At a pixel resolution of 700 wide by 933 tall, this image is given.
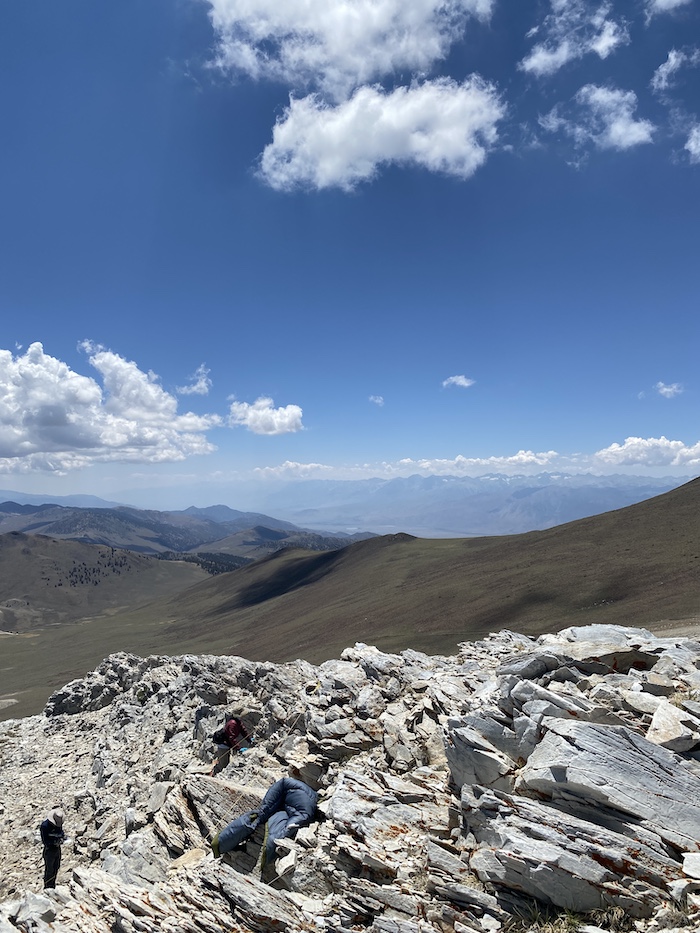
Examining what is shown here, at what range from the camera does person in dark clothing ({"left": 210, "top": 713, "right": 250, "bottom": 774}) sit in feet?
63.6

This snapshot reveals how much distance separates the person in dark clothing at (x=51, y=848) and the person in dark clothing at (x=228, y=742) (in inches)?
248

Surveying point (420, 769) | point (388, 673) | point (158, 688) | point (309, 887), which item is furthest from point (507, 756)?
point (158, 688)

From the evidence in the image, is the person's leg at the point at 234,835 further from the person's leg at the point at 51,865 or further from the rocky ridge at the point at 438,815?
the person's leg at the point at 51,865

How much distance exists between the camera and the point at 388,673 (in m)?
21.7

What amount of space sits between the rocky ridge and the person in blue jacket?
1.07 ft

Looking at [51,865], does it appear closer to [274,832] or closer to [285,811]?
[285,811]

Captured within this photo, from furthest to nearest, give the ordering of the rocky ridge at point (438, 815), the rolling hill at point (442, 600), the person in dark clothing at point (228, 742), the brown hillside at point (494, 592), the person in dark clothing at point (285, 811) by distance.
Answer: the rolling hill at point (442, 600) → the brown hillside at point (494, 592) → the person in dark clothing at point (228, 742) → the person in dark clothing at point (285, 811) → the rocky ridge at point (438, 815)

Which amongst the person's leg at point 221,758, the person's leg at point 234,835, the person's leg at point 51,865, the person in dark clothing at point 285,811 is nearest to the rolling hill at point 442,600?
the person's leg at point 221,758

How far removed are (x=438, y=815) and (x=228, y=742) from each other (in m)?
11.6

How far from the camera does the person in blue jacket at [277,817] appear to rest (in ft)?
40.9

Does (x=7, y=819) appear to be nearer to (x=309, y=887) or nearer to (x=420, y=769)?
(x=309, y=887)

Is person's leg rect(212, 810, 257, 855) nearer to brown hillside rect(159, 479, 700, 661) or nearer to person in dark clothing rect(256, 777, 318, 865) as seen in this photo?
person in dark clothing rect(256, 777, 318, 865)

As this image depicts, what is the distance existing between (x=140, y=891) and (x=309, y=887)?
5944 millimetres

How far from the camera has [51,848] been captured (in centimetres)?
1845
